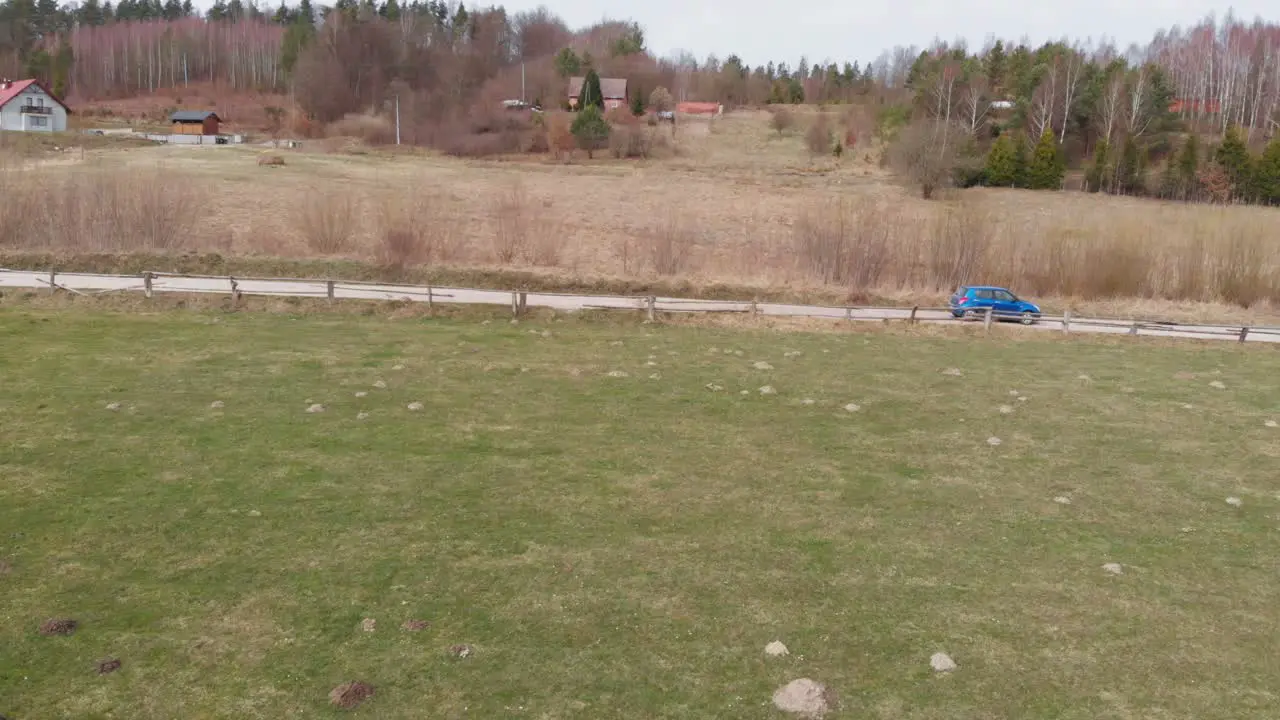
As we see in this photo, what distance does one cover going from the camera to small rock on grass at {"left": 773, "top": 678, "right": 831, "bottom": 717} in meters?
8.79

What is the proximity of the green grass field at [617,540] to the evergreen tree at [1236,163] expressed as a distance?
65.1 metres

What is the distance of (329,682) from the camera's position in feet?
29.9

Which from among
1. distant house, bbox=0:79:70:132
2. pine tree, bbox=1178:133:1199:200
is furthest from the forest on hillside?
distant house, bbox=0:79:70:132

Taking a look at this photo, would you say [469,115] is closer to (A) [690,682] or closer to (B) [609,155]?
(B) [609,155]

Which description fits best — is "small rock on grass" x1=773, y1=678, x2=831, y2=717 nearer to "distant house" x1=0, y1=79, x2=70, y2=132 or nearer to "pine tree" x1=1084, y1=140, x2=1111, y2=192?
"pine tree" x1=1084, y1=140, x2=1111, y2=192

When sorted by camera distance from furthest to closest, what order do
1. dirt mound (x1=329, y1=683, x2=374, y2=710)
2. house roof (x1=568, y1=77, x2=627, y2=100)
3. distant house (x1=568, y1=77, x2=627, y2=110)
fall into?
house roof (x1=568, y1=77, x2=627, y2=100)
distant house (x1=568, y1=77, x2=627, y2=110)
dirt mound (x1=329, y1=683, x2=374, y2=710)

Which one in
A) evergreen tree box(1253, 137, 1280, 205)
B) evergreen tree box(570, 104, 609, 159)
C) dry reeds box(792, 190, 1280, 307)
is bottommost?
dry reeds box(792, 190, 1280, 307)

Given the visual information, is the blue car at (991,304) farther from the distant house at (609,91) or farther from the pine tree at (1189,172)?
the distant house at (609,91)

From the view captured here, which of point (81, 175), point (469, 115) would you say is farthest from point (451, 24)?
point (81, 175)

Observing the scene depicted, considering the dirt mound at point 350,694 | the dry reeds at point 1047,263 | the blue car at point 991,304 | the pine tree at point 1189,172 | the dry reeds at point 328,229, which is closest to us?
the dirt mound at point 350,694

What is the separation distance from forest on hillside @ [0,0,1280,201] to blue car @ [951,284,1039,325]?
46436 millimetres

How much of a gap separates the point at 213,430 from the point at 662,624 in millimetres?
10605

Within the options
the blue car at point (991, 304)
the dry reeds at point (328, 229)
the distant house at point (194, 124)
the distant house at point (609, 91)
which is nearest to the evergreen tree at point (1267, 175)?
the blue car at point (991, 304)

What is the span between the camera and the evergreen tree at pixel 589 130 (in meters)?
97.6
